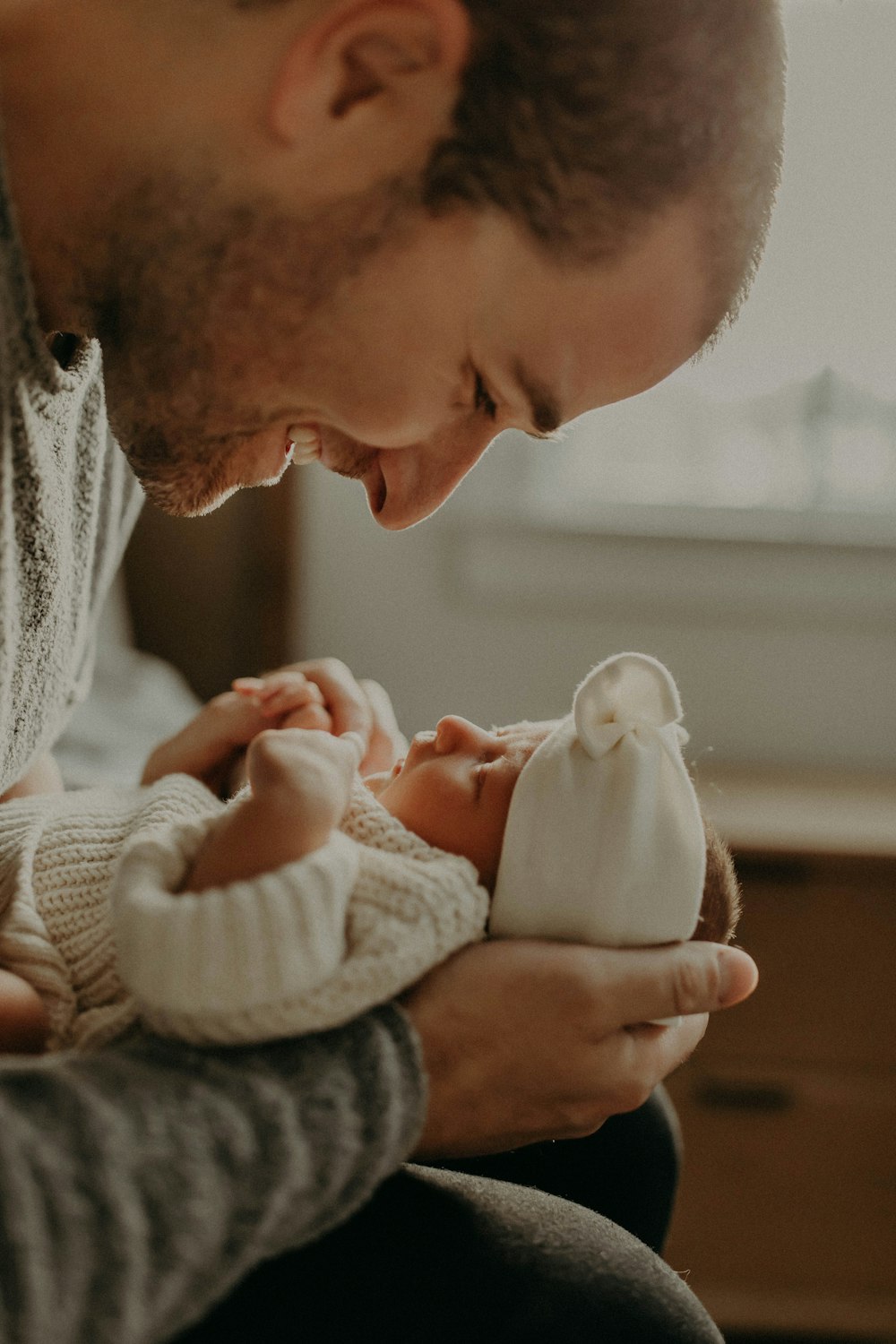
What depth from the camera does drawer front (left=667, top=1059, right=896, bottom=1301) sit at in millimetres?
1596

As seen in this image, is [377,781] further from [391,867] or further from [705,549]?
[705,549]

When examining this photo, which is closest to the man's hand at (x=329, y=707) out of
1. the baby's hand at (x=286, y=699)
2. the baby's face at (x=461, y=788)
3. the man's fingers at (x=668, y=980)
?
the baby's hand at (x=286, y=699)

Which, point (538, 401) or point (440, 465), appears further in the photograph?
point (440, 465)

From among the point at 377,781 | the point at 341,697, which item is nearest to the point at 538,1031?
the point at 377,781

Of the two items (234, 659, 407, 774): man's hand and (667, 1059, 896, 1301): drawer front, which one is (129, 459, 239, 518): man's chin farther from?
(667, 1059, 896, 1301): drawer front

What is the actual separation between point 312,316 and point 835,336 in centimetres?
152

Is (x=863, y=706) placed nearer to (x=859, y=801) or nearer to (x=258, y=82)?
(x=859, y=801)

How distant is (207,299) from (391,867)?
447 millimetres

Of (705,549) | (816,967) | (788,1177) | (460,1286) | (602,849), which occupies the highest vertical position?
(705,549)

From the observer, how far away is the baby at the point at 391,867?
67 cm

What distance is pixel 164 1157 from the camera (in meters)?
0.60

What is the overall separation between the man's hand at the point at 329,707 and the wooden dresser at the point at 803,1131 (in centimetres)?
68

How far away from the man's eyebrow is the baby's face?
0.81 ft

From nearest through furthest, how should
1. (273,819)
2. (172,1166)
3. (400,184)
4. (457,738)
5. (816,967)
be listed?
(172,1166), (273,819), (400,184), (457,738), (816,967)
